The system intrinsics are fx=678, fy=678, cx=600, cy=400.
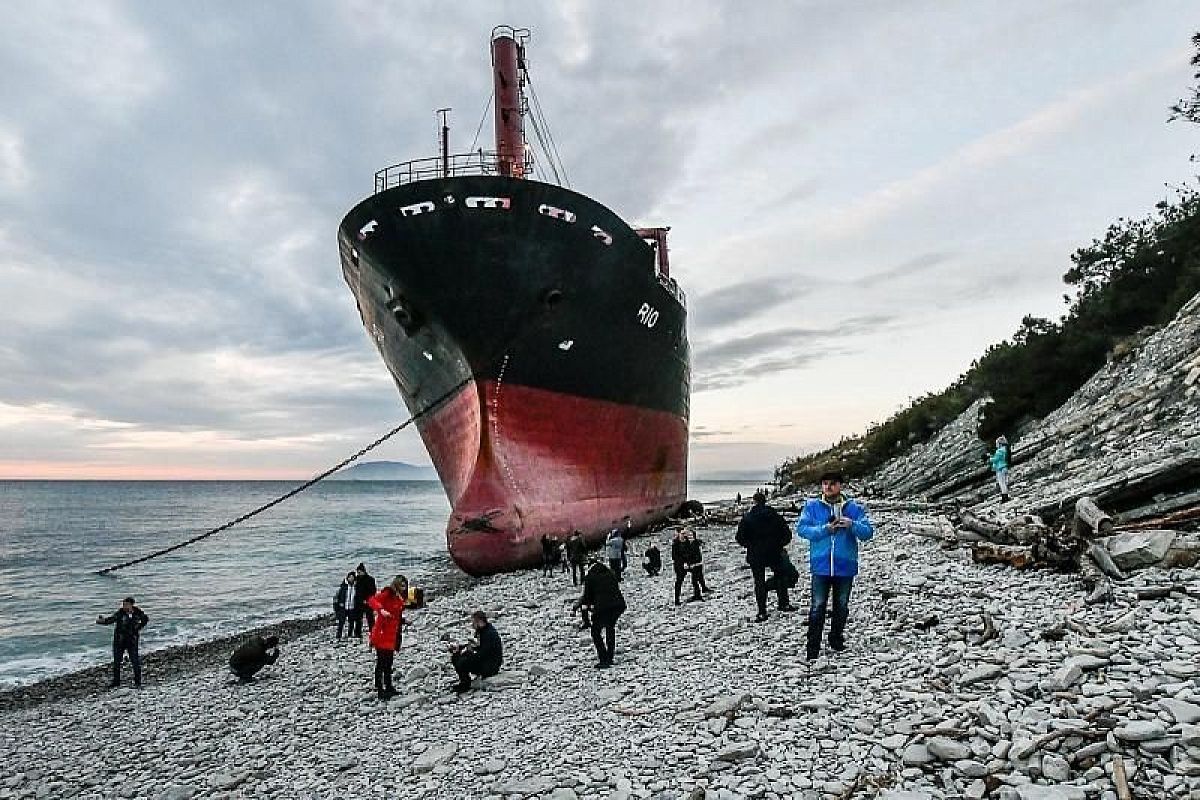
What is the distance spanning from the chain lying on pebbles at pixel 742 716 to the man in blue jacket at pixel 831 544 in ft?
1.55

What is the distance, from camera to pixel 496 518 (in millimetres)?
18641

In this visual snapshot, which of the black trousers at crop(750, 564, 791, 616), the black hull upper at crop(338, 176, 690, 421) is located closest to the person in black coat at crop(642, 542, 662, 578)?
the black trousers at crop(750, 564, 791, 616)

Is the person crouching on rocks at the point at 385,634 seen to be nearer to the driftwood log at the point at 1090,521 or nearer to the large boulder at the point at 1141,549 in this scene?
the large boulder at the point at 1141,549

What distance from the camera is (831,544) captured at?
7.12 meters

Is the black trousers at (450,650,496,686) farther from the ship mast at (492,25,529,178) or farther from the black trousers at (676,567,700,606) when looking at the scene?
the ship mast at (492,25,529,178)

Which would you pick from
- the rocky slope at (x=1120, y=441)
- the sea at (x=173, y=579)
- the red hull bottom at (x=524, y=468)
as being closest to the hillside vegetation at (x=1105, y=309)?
the rocky slope at (x=1120, y=441)

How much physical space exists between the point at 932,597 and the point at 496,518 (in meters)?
12.3

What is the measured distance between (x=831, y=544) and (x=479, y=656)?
16.8 feet

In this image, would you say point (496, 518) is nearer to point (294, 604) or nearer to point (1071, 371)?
point (294, 604)

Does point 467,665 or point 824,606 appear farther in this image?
point 467,665

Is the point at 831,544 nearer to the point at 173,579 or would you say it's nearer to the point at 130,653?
the point at 130,653

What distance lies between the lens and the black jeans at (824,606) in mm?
7254

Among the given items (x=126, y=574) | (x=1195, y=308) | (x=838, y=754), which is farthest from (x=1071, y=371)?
(x=126, y=574)

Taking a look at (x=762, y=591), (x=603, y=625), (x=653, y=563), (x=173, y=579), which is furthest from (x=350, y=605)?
(x=173, y=579)
